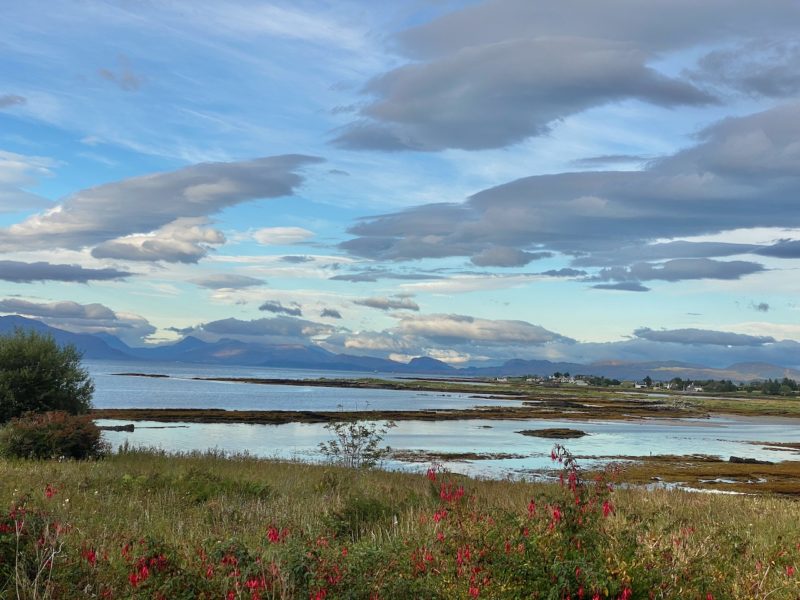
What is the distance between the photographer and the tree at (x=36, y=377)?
26297 mm

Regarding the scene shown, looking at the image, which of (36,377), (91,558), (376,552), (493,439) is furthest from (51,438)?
(493,439)

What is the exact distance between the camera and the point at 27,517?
832 cm

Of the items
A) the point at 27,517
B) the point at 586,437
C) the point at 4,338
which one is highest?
the point at 4,338

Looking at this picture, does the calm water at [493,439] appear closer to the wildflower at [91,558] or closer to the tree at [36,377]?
the tree at [36,377]

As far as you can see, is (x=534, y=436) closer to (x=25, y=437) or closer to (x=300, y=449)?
(x=300, y=449)

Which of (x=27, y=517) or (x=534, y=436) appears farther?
(x=534, y=436)

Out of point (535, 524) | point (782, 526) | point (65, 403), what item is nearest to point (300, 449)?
point (65, 403)

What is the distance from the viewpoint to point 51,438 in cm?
2169

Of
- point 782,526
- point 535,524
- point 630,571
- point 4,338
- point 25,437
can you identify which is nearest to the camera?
point 630,571

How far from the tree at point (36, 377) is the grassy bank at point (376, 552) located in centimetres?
1390

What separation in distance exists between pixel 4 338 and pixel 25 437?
288 inches

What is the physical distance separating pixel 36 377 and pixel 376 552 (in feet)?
76.1

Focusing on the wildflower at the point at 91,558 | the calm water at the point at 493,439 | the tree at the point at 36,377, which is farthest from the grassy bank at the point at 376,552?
the calm water at the point at 493,439

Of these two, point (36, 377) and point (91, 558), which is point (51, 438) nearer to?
point (36, 377)
